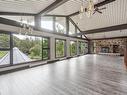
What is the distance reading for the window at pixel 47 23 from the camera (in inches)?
352

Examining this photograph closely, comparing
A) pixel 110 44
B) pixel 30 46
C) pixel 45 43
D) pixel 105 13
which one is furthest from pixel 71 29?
pixel 30 46

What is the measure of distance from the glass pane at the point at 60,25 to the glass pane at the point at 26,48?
2906mm

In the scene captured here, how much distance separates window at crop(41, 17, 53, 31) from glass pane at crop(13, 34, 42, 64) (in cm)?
118

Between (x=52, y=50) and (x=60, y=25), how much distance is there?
3.09 m

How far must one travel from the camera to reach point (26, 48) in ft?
24.7

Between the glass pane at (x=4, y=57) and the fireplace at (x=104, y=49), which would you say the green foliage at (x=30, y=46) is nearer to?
the glass pane at (x=4, y=57)

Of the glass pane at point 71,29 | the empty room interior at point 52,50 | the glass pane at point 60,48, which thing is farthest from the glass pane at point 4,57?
the glass pane at point 71,29

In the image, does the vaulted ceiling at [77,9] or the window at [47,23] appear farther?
the window at [47,23]

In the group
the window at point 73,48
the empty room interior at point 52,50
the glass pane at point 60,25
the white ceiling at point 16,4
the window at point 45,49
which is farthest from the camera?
the window at point 73,48

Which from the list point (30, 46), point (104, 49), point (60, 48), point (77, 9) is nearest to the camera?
point (30, 46)

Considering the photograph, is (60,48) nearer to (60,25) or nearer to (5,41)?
(60,25)

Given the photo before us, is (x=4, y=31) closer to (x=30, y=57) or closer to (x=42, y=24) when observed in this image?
(x=30, y=57)

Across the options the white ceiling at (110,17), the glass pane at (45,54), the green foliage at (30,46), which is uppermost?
the white ceiling at (110,17)

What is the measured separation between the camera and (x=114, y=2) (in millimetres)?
7652
